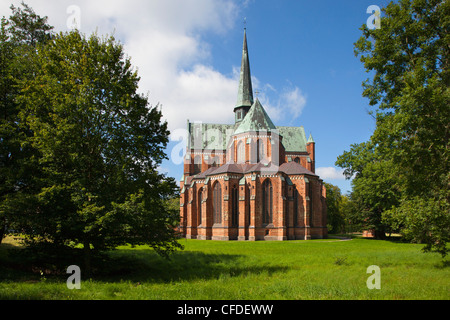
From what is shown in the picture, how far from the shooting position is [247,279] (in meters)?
13.7

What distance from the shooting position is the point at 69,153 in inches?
499

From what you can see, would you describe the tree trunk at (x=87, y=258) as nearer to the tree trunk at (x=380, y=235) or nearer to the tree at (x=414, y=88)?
the tree at (x=414, y=88)

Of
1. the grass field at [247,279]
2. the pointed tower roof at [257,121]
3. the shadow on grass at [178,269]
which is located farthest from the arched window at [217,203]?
the shadow on grass at [178,269]

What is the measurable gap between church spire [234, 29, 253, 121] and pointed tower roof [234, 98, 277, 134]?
10341 mm

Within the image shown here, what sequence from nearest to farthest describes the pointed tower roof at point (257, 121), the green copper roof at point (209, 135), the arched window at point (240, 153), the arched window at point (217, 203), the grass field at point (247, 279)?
the grass field at point (247, 279)
the arched window at point (217, 203)
the arched window at point (240, 153)
the pointed tower roof at point (257, 121)
the green copper roof at point (209, 135)

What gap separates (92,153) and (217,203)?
30690mm

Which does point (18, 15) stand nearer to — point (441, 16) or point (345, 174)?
point (441, 16)

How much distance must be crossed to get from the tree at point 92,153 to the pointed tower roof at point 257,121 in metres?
34.4

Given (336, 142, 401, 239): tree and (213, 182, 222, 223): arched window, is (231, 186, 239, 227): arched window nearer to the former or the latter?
(213, 182, 222, 223): arched window

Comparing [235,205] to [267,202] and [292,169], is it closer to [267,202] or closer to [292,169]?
[267,202]

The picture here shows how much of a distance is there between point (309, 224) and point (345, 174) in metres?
8.53

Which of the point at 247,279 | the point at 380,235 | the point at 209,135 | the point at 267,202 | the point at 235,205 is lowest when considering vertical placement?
the point at 380,235

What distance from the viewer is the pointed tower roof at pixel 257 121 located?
4828 cm

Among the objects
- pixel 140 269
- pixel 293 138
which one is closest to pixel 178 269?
pixel 140 269
